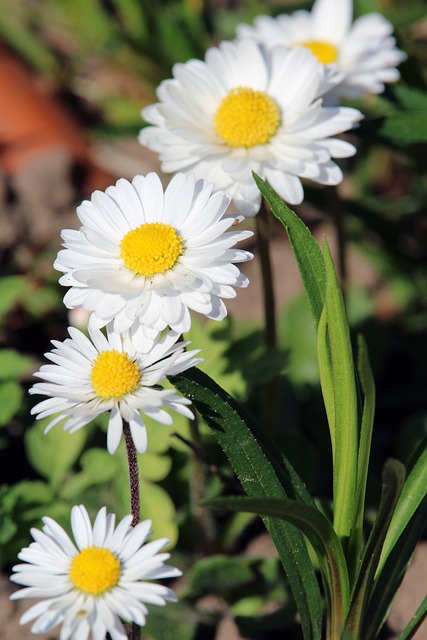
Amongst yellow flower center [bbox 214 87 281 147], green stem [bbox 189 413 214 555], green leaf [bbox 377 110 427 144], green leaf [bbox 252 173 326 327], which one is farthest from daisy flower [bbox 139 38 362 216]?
green stem [bbox 189 413 214 555]

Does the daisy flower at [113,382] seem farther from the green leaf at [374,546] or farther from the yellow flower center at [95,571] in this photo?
the green leaf at [374,546]

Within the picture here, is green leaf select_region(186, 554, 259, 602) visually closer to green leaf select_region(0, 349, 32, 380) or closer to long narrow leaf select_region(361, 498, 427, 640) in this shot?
long narrow leaf select_region(361, 498, 427, 640)

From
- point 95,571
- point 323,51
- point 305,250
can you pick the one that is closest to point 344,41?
point 323,51

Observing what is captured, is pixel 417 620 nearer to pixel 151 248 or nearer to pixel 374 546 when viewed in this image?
pixel 374 546

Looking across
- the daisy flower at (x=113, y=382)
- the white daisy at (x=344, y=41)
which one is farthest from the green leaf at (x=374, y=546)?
the white daisy at (x=344, y=41)

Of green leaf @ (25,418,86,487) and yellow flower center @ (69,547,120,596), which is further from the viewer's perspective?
green leaf @ (25,418,86,487)

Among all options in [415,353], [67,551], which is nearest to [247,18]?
[415,353]
